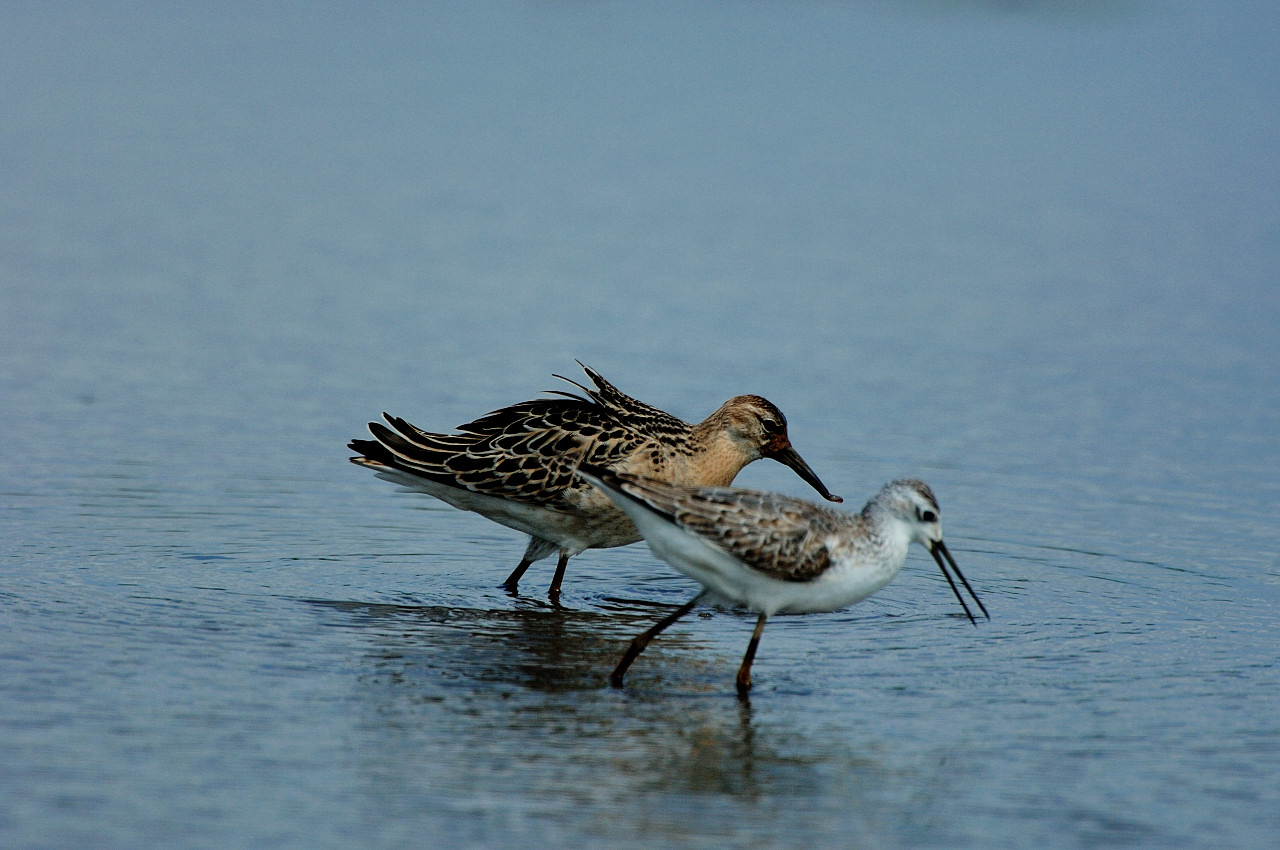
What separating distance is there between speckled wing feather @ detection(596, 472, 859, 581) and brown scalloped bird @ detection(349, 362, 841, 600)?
1.66 meters

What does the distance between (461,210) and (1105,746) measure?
15.1 metres

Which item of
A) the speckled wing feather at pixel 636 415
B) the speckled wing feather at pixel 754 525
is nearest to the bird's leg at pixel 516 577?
the speckled wing feather at pixel 636 415

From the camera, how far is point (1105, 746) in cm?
730

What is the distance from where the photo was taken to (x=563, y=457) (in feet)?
32.8

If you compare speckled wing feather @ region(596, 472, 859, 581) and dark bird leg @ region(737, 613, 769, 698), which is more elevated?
speckled wing feather @ region(596, 472, 859, 581)

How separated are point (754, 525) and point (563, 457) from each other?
2.24 m

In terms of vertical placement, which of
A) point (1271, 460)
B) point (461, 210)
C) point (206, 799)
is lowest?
point (206, 799)

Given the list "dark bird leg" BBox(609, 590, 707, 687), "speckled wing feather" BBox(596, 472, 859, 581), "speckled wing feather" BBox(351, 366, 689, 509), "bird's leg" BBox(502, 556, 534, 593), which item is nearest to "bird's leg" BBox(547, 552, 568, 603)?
"bird's leg" BBox(502, 556, 534, 593)

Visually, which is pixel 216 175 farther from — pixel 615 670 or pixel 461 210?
pixel 615 670

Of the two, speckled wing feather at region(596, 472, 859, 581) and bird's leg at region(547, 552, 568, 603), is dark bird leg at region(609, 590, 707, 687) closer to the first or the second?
speckled wing feather at region(596, 472, 859, 581)

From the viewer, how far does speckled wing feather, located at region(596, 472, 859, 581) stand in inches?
312

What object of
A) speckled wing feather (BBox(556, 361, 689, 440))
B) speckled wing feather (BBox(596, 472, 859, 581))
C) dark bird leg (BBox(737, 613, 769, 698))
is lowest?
dark bird leg (BBox(737, 613, 769, 698))

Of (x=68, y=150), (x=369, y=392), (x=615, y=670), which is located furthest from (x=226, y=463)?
(x=68, y=150)

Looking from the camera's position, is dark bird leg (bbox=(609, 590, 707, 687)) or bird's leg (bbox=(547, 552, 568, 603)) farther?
bird's leg (bbox=(547, 552, 568, 603))
